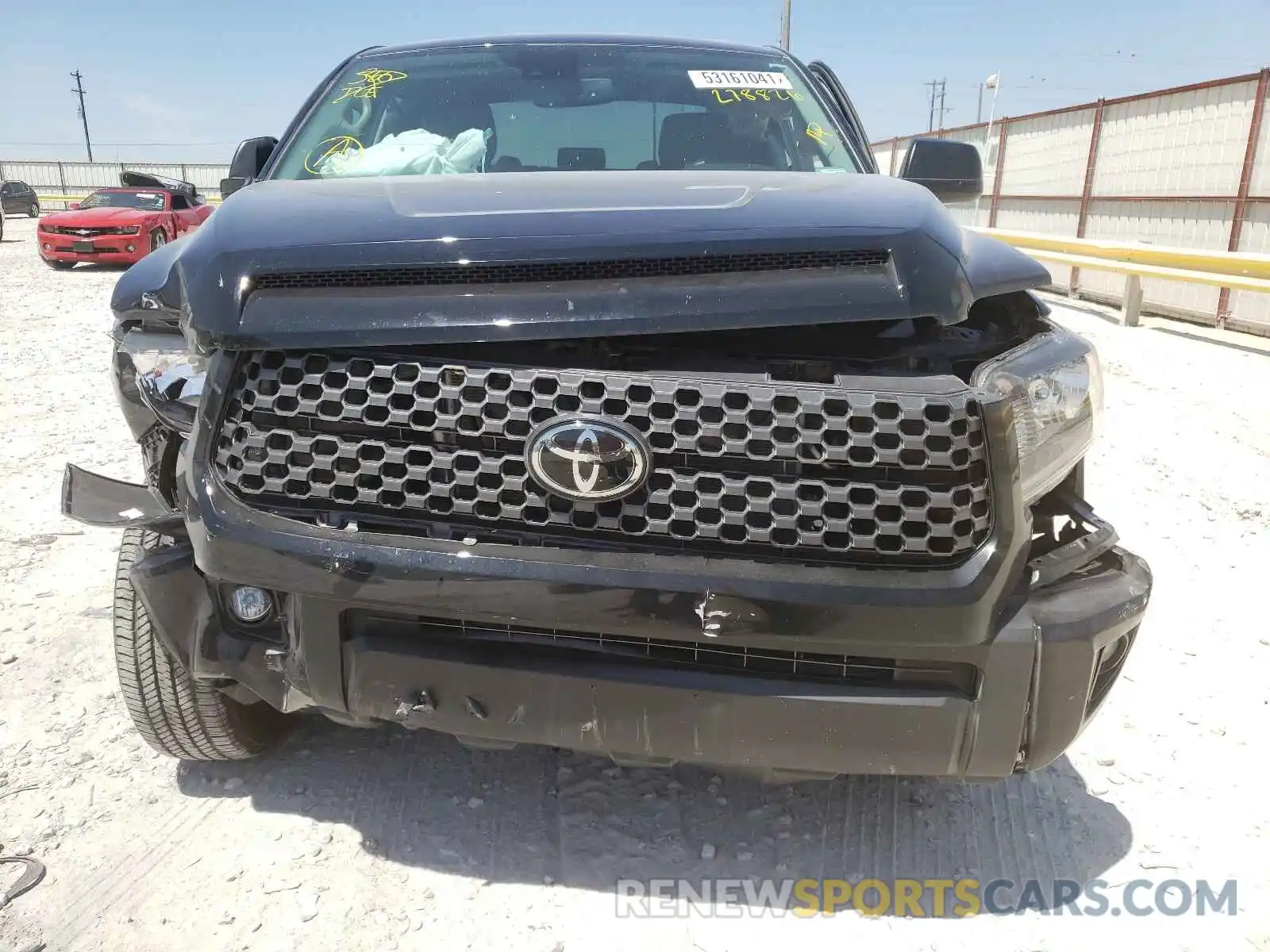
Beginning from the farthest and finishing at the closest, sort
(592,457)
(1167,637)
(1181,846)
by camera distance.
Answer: (1167,637), (1181,846), (592,457)

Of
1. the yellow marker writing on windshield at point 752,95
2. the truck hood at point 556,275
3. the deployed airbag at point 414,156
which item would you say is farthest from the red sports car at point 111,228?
the truck hood at point 556,275

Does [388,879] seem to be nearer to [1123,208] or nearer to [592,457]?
[592,457]

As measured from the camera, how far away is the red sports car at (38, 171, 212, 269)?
15586 mm

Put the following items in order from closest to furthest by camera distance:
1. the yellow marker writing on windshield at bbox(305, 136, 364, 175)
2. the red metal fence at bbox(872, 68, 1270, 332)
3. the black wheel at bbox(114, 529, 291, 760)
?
the black wheel at bbox(114, 529, 291, 760) → the yellow marker writing on windshield at bbox(305, 136, 364, 175) → the red metal fence at bbox(872, 68, 1270, 332)

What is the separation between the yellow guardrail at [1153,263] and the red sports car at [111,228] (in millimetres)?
13427

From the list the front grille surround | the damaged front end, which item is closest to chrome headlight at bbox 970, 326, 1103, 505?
the damaged front end

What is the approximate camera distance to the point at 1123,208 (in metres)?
14.8

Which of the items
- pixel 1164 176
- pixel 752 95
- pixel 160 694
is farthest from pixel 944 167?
pixel 1164 176

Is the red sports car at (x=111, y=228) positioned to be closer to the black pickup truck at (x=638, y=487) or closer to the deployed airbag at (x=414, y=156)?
the deployed airbag at (x=414, y=156)

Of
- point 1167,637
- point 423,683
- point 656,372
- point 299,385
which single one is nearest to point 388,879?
point 423,683

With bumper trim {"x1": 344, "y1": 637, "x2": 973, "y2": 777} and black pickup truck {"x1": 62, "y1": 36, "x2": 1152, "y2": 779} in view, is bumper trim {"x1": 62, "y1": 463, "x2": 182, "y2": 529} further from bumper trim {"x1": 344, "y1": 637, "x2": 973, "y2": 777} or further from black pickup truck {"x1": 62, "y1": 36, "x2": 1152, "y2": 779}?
bumper trim {"x1": 344, "y1": 637, "x2": 973, "y2": 777}

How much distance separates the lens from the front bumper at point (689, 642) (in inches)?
65.8

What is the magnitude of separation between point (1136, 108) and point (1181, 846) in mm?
15167

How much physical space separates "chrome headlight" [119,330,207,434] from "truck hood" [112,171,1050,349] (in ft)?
0.52
